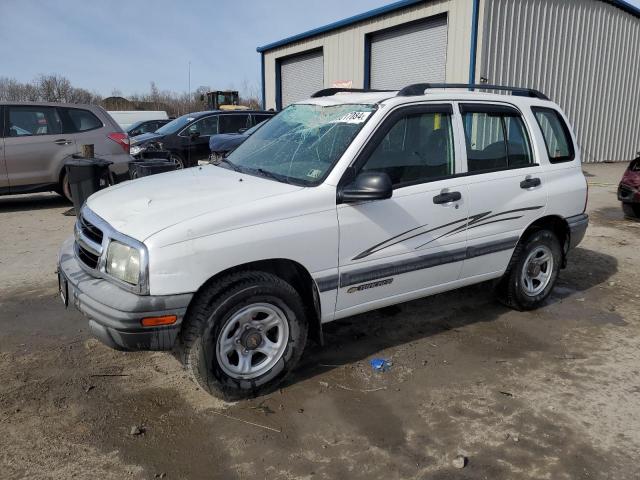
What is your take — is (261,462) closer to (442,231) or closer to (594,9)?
(442,231)

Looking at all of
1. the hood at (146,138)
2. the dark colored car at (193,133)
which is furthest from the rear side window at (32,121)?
the hood at (146,138)

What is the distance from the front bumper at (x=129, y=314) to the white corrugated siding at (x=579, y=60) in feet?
39.5

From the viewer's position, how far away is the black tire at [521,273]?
184 inches

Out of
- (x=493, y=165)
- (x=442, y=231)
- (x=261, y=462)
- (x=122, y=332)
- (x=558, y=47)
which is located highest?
(x=558, y=47)

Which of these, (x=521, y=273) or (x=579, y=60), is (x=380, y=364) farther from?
(x=579, y=60)

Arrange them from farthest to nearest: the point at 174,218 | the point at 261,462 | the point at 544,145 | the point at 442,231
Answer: the point at 544,145
the point at 442,231
the point at 174,218
the point at 261,462

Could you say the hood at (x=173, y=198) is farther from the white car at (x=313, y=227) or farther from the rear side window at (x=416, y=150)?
the rear side window at (x=416, y=150)

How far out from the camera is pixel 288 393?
346cm

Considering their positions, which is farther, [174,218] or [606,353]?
[606,353]

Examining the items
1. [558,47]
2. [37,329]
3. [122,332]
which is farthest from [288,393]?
[558,47]

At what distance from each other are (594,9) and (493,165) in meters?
14.5

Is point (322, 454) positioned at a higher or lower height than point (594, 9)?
lower

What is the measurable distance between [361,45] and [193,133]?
701 cm

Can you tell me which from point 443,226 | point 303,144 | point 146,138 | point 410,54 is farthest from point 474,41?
point 303,144
